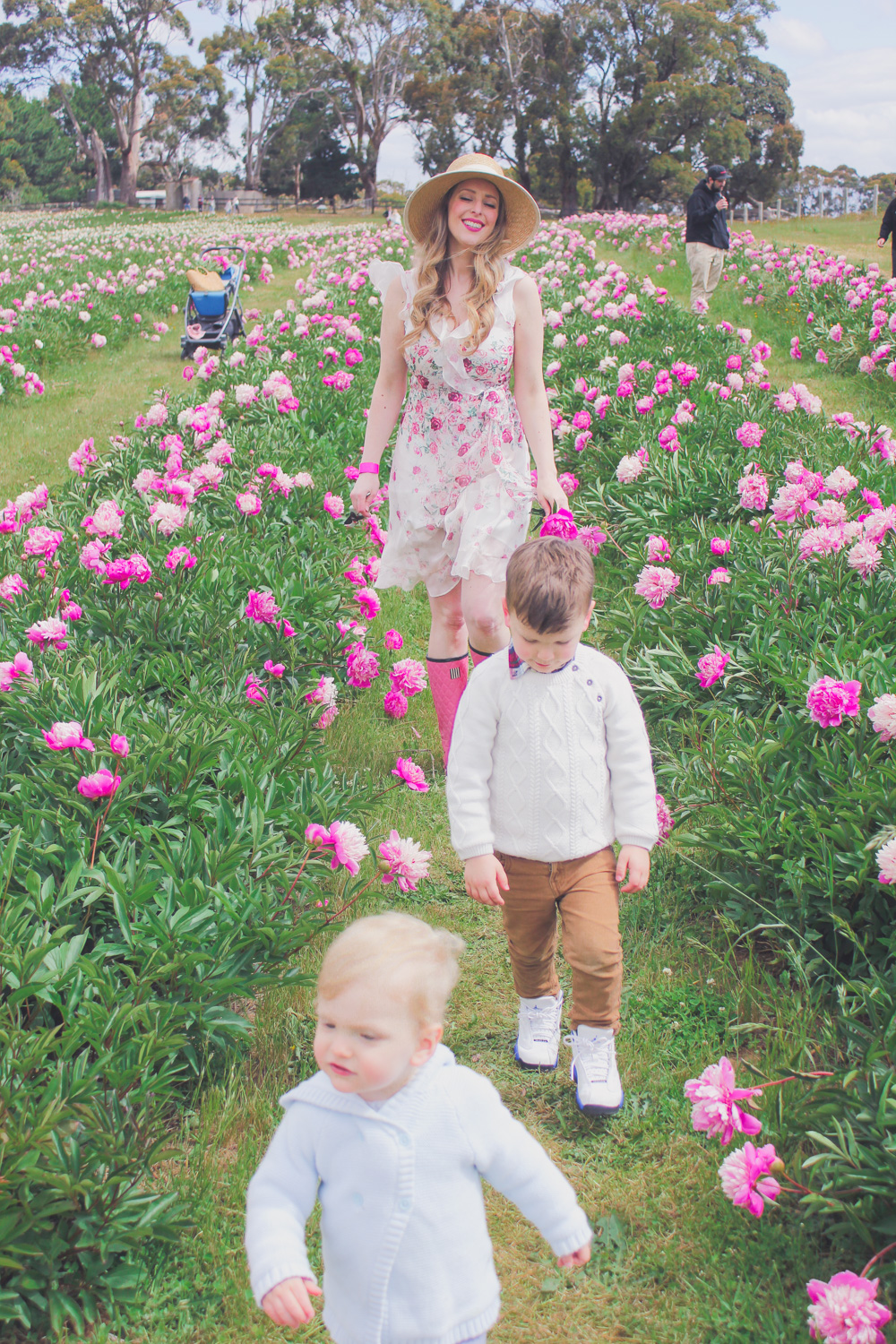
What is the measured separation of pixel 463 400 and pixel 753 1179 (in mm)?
2502

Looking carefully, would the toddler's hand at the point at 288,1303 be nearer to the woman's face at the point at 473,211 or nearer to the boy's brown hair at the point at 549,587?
the boy's brown hair at the point at 549,587

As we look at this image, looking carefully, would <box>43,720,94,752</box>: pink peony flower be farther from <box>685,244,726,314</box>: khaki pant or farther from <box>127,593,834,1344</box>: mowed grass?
<box>685,244,726,314</box>: khaki pant

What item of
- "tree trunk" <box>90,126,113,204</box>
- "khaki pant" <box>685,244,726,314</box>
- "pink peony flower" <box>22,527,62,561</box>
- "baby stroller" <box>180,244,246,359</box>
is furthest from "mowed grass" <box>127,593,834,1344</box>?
"tree trunk" <box>90,126,113,204</box>

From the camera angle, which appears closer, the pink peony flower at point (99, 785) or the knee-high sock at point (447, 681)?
the pink peony flower at point (99, 785)

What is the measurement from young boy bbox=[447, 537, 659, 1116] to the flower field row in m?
0.33

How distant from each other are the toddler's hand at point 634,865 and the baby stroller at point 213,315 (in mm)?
10322

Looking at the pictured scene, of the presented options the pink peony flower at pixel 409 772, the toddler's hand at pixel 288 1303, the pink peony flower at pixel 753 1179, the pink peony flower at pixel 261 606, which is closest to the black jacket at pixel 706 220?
the pink peony flower at pixel 261 606

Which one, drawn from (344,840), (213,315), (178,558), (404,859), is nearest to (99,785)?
(344,840)

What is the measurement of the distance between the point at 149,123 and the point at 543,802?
6827cm

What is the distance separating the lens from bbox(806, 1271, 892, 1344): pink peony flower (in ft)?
5.41

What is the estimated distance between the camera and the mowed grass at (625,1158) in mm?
2031

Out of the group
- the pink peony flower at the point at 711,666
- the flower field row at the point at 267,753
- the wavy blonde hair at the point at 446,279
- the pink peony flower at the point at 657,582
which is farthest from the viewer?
the pink peony flower at the point at 657,582

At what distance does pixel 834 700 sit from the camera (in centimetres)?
282

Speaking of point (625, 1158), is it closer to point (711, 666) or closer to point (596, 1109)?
point (596, 1109)
